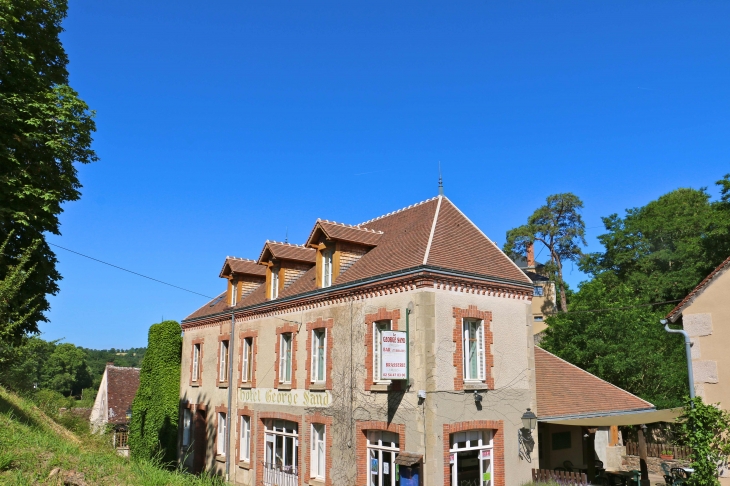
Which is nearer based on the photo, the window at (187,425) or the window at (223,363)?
the window at (223,363)

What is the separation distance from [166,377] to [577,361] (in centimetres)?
2007

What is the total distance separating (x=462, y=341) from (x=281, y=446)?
8334mm

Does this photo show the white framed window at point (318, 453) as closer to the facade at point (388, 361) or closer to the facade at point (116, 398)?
the facade at point (388, 361)

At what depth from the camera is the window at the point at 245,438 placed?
2198 centimetres

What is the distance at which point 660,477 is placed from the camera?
22688 mm

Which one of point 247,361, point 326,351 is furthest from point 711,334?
point 247,361

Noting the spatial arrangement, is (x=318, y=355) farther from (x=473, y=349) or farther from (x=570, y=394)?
(x=570, y=394)

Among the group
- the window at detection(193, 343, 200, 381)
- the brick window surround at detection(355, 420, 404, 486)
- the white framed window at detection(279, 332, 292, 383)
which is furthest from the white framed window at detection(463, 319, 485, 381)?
the window at detection(193, 343, 200, 381)

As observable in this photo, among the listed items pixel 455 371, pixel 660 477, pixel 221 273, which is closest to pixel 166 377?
pixel 221 273

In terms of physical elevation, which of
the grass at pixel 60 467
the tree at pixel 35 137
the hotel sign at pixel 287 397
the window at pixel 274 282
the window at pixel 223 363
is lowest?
the grass at pixel 60 467

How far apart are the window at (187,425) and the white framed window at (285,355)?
7936mm

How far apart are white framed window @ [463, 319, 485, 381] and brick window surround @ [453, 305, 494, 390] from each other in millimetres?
111

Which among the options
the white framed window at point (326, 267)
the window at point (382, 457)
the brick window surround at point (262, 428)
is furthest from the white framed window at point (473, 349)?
the brick window surround at point (262, 428)

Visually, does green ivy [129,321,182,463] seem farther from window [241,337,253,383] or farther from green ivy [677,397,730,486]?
green ivy [677,397,730,486]
